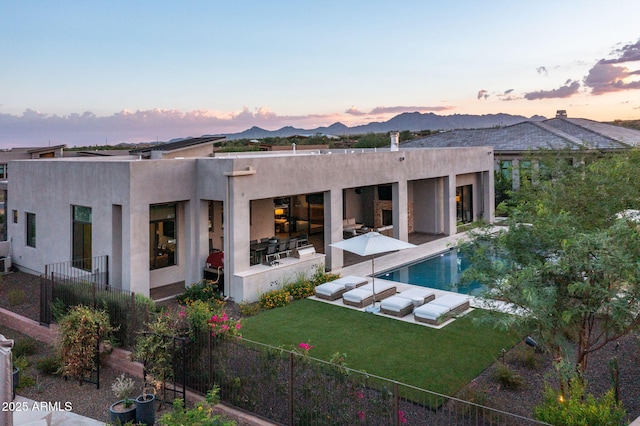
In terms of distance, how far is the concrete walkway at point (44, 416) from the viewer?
7.72 meters

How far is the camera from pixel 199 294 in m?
15.2

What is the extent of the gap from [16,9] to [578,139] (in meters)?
45.3

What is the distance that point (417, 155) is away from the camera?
24.1 metres

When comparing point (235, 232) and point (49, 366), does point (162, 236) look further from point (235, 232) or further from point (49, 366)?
point (49, 366)

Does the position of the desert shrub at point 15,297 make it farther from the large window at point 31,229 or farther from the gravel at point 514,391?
the gravel at point 514,391

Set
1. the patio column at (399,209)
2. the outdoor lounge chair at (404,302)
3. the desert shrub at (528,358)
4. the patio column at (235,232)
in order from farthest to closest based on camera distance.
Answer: the patio column at (399,209) < the patio column at (235,232) < the outdoor lounge chair at (404,302) < the desert shrub at (528,358)

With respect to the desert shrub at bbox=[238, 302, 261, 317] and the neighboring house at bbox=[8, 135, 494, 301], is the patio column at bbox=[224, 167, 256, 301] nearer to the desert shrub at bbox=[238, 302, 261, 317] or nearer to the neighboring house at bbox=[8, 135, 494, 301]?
the neighboring house at bbox=[8, 135, 494, 301]

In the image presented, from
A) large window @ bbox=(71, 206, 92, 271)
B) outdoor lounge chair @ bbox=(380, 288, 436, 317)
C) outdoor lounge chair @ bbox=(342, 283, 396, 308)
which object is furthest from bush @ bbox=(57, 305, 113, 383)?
outdoor lounge chair @ bbox=(380, 288, 436, 317)

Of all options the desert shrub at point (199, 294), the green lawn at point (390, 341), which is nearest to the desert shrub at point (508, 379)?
the green lawn at point (390, 341)

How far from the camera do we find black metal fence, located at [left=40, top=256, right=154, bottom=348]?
33.8 ft

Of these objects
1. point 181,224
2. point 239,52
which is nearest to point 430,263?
point 181,224

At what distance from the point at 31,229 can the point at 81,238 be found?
437 centimetres

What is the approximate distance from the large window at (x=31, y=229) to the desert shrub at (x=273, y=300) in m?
10.6

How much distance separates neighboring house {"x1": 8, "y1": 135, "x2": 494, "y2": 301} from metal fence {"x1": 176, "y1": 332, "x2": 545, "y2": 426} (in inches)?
264
